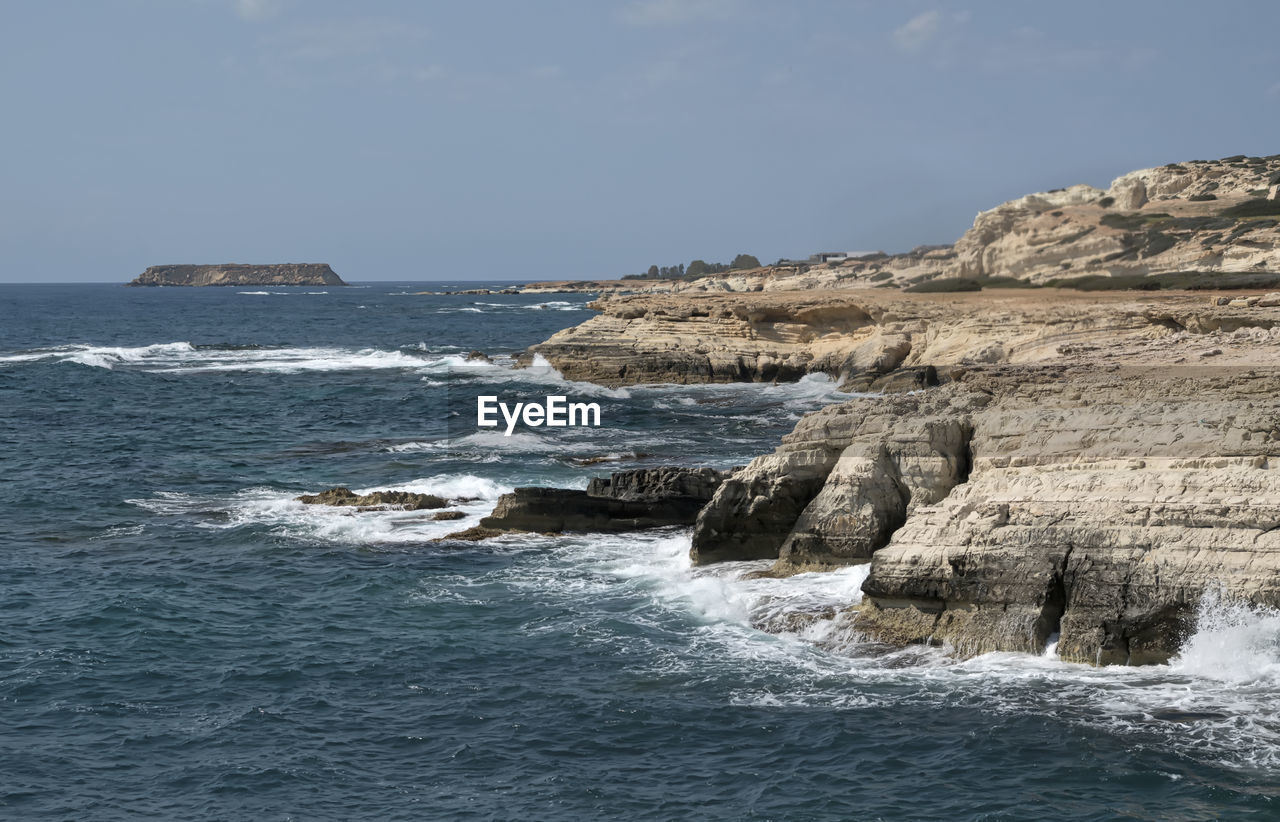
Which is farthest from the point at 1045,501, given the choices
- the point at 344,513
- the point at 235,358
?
the point at 235,358

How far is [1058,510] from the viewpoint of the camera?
1586 cm

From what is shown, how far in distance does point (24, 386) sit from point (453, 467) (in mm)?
31882

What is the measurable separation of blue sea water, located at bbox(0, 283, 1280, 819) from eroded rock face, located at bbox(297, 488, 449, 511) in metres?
0.62

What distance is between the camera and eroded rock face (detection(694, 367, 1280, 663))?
1485cm

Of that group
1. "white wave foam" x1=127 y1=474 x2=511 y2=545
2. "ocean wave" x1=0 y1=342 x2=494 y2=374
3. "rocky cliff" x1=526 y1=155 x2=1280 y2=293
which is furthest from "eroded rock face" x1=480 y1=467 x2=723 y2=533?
"ocean wave" x1=0 y1=342 x2=494 y2=374

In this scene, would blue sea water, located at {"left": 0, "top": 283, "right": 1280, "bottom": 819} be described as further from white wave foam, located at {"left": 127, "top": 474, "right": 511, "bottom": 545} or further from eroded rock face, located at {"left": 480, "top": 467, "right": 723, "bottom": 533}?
eroded rock face, located at {"left": 480, "top": 467, "right": 723, "bottom": 533}

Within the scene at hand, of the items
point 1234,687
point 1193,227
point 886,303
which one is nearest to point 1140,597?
point 1234,687

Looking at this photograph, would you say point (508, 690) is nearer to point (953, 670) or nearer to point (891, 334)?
point (953, 670)

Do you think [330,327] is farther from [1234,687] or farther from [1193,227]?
[1234,687]

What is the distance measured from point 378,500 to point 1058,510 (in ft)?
53.5

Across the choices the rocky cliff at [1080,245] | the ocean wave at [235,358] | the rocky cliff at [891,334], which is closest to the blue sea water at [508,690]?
the rocky cliff at [1080,245]

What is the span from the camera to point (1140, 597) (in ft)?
48.9

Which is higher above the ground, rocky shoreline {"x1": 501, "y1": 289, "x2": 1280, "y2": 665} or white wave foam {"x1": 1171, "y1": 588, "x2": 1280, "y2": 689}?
rocky shoreline {"x1": 501, "y1": 289, "x2": 1280, "y2": 665}

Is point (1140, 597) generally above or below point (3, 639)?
above
